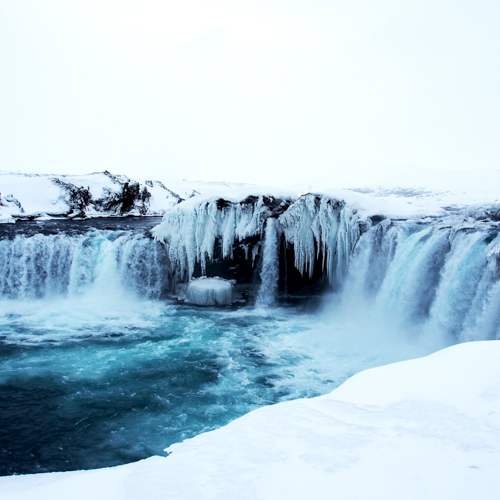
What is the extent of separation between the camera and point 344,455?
2.71m

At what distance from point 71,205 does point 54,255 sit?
11.8 m

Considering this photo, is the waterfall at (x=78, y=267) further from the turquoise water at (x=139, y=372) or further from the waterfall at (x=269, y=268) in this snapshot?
the waterfall at (x=269, y=268)

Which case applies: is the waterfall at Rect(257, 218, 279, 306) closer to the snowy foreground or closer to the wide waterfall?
the wide waterfall

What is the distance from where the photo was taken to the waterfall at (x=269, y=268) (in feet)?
48.3

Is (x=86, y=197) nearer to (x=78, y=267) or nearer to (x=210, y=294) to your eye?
(x=78, y=267)

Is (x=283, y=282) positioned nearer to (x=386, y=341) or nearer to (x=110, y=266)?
(x=386, y=341)

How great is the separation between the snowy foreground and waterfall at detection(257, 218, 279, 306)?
11.1 meters

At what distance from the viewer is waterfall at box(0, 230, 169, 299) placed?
1544 centimetres

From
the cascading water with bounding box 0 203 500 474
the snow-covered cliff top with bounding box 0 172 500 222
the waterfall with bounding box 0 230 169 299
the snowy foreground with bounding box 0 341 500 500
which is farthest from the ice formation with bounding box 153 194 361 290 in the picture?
the snowy foreground with bounding box 0 341 500 500

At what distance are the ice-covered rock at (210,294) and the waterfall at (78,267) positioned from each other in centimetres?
134

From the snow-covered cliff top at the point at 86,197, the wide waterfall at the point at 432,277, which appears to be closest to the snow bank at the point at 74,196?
the snow-covered cliff top at the point at 86,197

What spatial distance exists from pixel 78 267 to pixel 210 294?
4940mm

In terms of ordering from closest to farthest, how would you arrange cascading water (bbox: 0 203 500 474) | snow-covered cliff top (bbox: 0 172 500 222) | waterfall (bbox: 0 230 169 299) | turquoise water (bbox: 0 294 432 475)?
turquoise water (bbox: 0 294 432 475), cascading water (bbox: 0 203 500 474), waterfall (bbox: 0 230 169 299), snow-covered cliff top (bbox: 0 172 500 222)

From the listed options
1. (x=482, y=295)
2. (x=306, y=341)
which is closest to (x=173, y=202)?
(x=306, y=341)
